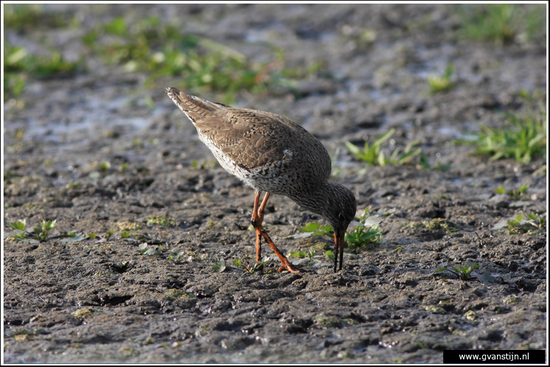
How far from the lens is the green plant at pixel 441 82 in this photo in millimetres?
10195

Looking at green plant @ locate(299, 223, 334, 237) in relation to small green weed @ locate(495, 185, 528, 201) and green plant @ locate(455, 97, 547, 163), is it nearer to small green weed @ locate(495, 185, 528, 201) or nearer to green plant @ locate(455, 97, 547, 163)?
small green weed @ locate(495, 185, 528, 201)

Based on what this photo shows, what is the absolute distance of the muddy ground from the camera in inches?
189

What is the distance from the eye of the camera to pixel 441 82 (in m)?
10.2

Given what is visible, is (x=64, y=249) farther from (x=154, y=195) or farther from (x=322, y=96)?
(x=322, y=96)

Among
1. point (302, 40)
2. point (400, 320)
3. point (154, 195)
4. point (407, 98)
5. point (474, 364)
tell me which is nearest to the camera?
point (474, 364)

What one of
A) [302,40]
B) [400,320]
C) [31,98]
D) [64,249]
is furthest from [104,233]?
[302,40]

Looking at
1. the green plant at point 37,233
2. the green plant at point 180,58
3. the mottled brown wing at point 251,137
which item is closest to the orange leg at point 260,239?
the mottled brown wing at point 251,137

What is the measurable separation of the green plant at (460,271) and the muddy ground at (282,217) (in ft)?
0.24

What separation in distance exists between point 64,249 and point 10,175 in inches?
93.2

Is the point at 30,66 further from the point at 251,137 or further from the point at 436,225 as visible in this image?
the point at 436,225

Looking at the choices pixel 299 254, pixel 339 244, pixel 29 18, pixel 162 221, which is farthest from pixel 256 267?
pixel 29 18

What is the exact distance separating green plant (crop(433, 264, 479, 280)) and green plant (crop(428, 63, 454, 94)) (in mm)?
5101

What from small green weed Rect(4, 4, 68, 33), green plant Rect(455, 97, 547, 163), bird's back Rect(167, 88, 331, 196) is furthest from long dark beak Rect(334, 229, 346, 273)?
small green weed Rect(4, 4, 68, 33)

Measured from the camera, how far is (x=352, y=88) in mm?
10672
